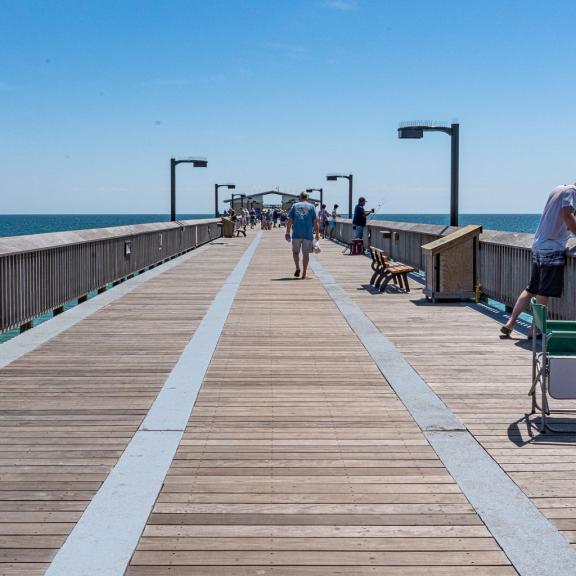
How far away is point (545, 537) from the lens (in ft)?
12.6

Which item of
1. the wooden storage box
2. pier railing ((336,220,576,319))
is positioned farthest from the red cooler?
the wooden storage box

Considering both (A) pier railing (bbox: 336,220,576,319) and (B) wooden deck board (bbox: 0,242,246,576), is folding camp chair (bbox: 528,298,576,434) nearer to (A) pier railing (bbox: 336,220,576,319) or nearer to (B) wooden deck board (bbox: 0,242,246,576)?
(B) wooden deck board (bbox: 0,242,246,576)

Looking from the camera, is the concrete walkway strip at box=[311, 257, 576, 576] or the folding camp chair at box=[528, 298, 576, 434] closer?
the concrete walkway strip at box=[311, 257, 576, 576]

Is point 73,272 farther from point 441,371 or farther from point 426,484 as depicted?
point 426,484

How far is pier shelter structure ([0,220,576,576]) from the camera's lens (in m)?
3.71

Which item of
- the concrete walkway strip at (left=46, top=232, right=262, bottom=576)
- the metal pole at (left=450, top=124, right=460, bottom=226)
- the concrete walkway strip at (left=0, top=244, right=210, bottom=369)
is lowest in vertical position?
the concrete walkway strip at (left=46, top=232, right=262, bottom=576)

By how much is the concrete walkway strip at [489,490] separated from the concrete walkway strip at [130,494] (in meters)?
1.64

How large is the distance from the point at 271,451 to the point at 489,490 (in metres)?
1.36

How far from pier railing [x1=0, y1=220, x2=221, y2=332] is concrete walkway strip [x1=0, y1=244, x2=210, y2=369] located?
17cm

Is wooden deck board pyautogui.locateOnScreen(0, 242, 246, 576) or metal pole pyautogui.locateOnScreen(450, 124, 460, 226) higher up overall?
metal pole pyautogui.locateOnScreen(450, 124, 460, 226)

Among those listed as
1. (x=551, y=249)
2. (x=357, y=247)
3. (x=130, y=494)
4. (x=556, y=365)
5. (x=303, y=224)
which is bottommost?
(x=130, y=494)

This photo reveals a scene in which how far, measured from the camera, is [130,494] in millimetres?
4426

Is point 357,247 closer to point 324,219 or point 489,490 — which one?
point 324,219

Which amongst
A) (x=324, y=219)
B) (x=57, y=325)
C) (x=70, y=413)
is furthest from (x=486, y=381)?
(x=324, y=219)
